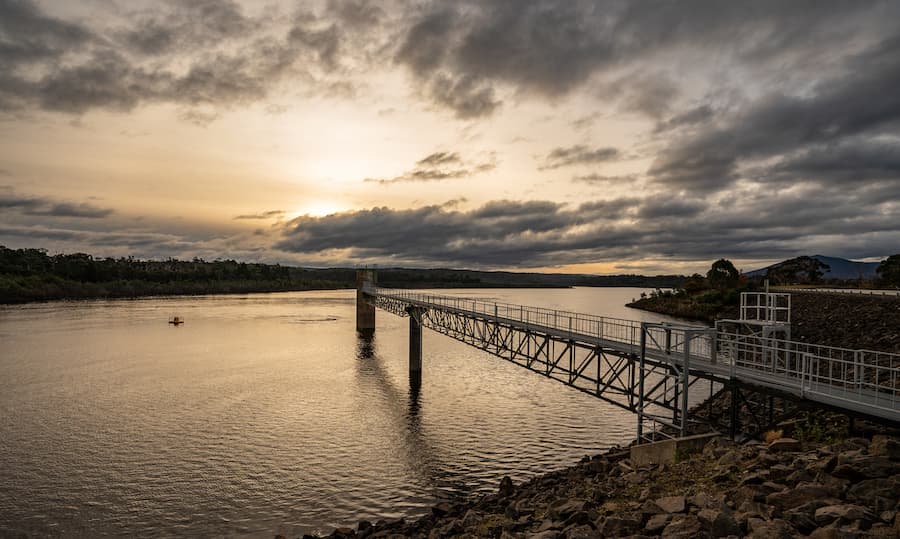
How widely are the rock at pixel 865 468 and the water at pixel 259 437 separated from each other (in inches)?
556

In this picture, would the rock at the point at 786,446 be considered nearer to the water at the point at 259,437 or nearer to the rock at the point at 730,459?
the rock at the point at 730,459

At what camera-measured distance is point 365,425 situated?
32594mm

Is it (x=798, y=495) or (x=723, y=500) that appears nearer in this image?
(x=798, y=495)

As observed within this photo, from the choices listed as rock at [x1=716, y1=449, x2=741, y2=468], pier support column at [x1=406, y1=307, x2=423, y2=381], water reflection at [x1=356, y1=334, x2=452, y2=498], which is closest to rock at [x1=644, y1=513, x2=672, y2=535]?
rock at [x1=716, y1=449, x2=741, y2=468]

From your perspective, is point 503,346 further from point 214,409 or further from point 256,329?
point 256,329

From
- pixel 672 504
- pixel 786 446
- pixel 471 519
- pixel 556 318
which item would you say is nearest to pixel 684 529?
pixel 672 504

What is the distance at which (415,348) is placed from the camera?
4875cm

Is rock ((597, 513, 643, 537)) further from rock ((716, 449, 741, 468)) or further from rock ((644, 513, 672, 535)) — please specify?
rock ((716, 449, 741, 468))

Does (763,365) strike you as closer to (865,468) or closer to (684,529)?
(865,468)

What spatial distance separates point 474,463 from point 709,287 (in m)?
110

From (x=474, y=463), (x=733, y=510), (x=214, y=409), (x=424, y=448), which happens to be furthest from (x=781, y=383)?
(x=214, y=409)

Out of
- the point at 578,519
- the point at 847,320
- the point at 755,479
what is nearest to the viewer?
the point at 755,479

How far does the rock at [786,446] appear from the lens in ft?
46.1

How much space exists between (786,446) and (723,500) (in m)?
3.73
